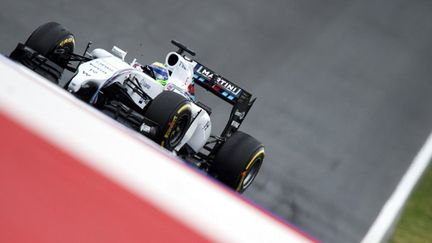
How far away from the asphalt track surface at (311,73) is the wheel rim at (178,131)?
1.08 metres

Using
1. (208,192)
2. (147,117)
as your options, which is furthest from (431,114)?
(208,192)

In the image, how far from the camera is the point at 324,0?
13000mm

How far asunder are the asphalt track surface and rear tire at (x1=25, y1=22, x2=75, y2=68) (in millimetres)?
1505

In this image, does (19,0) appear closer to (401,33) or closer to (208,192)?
(401,33)

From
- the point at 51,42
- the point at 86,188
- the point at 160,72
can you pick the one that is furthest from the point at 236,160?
the point at 86,188

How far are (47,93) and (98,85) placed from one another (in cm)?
419

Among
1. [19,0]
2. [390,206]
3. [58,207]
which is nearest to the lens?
[58,207]

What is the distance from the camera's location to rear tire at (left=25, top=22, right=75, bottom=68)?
22.5 feet

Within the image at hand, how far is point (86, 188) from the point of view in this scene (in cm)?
225

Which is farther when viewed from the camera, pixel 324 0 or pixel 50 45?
pixel 324 0

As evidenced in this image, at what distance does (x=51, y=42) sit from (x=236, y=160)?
2050 millimetres

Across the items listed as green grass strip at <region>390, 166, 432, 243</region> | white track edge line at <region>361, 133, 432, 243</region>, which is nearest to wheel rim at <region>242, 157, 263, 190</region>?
white track edge line at <region>361, 133, 432, 243</region>

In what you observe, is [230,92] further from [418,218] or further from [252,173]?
[418,218]

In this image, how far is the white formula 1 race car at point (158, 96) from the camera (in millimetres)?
6395
